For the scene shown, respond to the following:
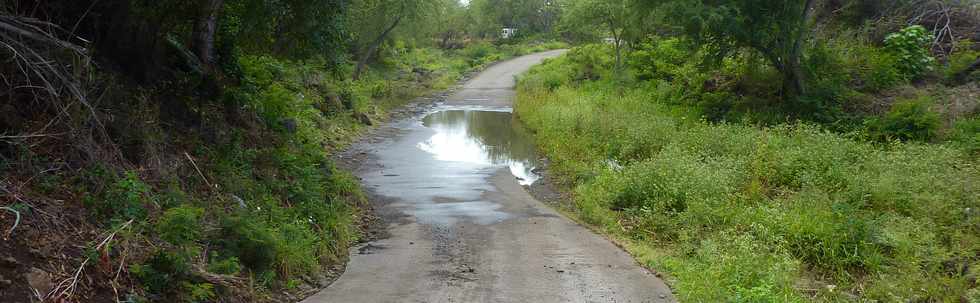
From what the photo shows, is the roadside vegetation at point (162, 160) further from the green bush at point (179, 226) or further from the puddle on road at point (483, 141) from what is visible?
the puddle on road at point (483, 141)

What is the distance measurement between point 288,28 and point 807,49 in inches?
584

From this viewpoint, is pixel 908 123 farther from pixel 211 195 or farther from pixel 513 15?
pixel 513 15

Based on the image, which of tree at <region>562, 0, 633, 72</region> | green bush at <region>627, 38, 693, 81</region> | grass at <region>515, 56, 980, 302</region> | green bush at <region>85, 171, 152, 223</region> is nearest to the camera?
green bush at <region>85, 171, 152, 223</region>

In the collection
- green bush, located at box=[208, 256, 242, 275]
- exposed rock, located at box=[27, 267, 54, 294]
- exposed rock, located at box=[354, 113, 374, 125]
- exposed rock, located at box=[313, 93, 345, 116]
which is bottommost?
exposed rock, located at box=[354, 113, 374, 125]

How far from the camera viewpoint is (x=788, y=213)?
35.6 feet

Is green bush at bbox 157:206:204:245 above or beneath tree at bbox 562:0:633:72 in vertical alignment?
beneath

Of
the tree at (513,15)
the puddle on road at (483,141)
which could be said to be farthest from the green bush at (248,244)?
the tree at (513,15)

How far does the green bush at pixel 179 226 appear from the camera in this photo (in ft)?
21.6

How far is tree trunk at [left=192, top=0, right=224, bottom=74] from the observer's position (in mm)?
10441

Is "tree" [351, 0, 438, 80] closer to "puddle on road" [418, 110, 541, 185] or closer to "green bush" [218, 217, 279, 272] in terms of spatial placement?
"puddle on road" [418, 110, 541, 185]

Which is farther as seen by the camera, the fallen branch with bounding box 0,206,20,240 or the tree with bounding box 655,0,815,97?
the tree with bounding box 655,0,815,97

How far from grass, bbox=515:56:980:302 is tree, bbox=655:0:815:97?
8.84ft

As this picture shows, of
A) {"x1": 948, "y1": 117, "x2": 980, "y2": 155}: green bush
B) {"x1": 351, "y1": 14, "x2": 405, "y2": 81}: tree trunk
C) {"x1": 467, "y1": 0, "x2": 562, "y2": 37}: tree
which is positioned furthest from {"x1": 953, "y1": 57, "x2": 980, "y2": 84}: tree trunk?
{"x1": 467, "y1": 0, "x2": 562, "y2": 37}: tree

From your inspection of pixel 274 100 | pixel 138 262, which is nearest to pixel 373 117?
pixel 274 100
